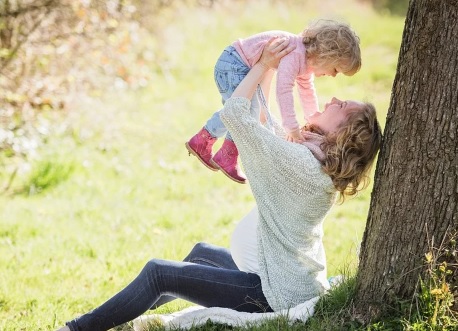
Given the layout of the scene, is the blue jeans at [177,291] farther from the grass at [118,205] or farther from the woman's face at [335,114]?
the woman's face at [335,114]

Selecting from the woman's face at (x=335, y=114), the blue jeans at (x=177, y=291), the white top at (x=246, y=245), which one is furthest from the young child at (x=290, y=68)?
the blue jeans at (x=177, y=291)

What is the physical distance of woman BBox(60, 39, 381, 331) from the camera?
10.5 feet

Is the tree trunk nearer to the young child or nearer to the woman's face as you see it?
the woman's face

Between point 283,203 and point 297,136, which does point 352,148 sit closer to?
point 297,136

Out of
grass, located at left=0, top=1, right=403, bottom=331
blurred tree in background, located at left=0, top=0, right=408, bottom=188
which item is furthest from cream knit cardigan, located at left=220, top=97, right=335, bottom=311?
blurred tree in background, located at left=0, top=0, right=408, bottom=188

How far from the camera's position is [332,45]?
3262 millimetres

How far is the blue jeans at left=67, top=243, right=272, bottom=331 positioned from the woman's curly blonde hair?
610mm

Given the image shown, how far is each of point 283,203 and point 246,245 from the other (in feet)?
1.25

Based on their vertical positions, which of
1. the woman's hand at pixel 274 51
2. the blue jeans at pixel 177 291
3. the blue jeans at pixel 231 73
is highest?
the woman's hand at pixel 274 51

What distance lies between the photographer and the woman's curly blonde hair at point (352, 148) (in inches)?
125

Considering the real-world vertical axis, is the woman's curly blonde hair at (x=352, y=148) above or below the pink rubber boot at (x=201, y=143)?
above

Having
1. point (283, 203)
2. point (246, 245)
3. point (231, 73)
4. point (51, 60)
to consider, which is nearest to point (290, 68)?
point (231, 73)

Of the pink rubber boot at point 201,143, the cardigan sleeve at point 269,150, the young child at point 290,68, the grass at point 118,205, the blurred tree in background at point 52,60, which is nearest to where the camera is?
the cardigan sleeve at point 269,150

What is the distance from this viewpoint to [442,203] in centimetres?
296
